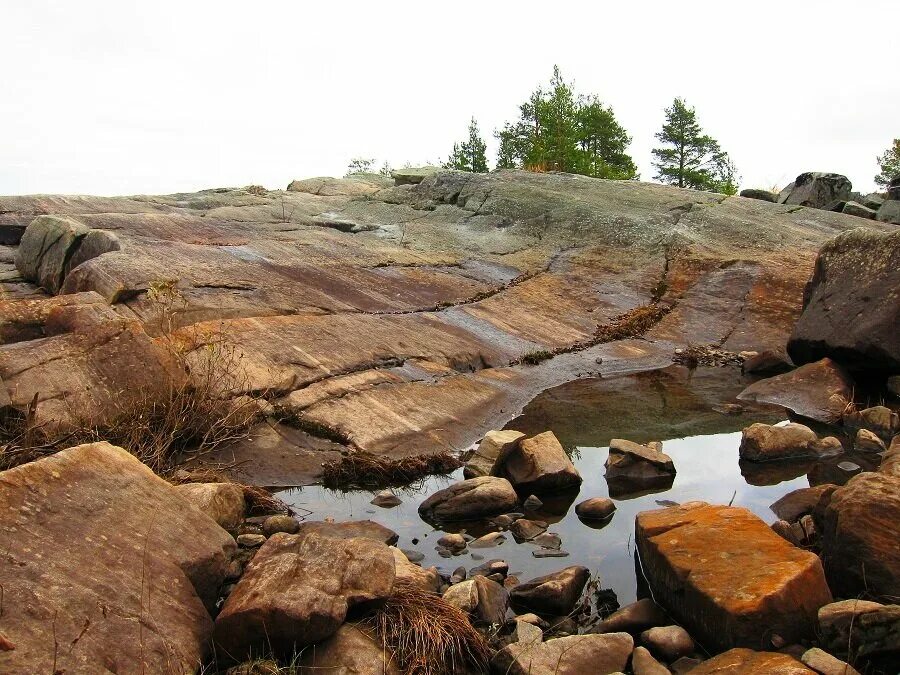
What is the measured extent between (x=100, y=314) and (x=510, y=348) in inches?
234

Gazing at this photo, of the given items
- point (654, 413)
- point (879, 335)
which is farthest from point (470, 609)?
point (879, 335)

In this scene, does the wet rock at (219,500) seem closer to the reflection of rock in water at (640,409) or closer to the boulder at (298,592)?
the boulder at (298,592)

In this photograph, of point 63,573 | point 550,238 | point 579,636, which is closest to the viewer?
point 63,573

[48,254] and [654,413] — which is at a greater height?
[48,254]

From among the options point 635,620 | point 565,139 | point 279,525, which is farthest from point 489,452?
point 565,139

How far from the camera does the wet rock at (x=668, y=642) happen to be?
410cm

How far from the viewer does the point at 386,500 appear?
6.59m

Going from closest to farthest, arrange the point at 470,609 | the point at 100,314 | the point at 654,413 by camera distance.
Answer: the point at 470,609 < the point at 100,314 < the point at 654,413

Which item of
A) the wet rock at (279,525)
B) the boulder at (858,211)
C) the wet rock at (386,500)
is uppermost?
the boulder at (858,211)

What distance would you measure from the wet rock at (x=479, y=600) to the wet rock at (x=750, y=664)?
121cm

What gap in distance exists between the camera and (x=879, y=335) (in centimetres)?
970

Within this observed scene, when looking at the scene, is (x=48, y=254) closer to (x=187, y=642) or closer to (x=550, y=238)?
(x=187, y=642)

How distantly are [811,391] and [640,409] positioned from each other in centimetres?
224

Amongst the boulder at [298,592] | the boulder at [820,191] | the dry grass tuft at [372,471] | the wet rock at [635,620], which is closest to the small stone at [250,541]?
the boulder at [298,592]
